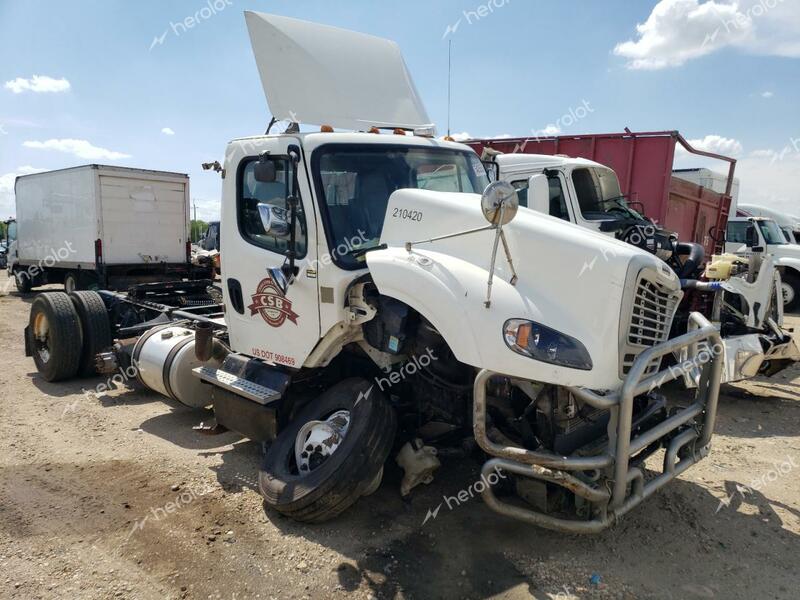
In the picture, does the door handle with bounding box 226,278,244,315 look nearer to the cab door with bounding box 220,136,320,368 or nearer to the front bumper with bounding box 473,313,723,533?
the cab door with bounding box 220,136,320,368

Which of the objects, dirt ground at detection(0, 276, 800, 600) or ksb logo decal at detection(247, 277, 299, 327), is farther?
ksb logo decal at detection(247, 277, 299, 327)

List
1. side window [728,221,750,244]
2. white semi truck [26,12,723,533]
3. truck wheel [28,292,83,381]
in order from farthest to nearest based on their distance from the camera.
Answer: side window [728,221,750,244] < truck wheel [28,292,83,381] < white semi truck [26,12,723,533]

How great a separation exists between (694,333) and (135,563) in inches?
135

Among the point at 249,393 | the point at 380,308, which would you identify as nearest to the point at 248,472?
the point at 249,393

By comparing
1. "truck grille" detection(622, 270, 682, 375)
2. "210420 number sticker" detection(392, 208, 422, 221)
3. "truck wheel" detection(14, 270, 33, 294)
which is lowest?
"truck wheel" detection(14, 270, 33, 294)

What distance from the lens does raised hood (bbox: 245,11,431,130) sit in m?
4.20

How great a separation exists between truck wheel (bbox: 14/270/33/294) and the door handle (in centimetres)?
1494

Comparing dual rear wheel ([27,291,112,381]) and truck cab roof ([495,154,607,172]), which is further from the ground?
truck cab roof ([495,154,607,172])

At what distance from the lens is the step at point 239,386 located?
4.08 metres

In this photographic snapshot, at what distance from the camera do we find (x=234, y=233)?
14.5 feet

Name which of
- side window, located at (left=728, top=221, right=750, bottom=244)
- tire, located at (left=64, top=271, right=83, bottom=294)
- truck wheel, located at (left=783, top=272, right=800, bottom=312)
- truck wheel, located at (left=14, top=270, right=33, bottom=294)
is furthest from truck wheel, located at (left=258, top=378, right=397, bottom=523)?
truck wheel, located at (left=14, top=270, right=33, bottom=294)
